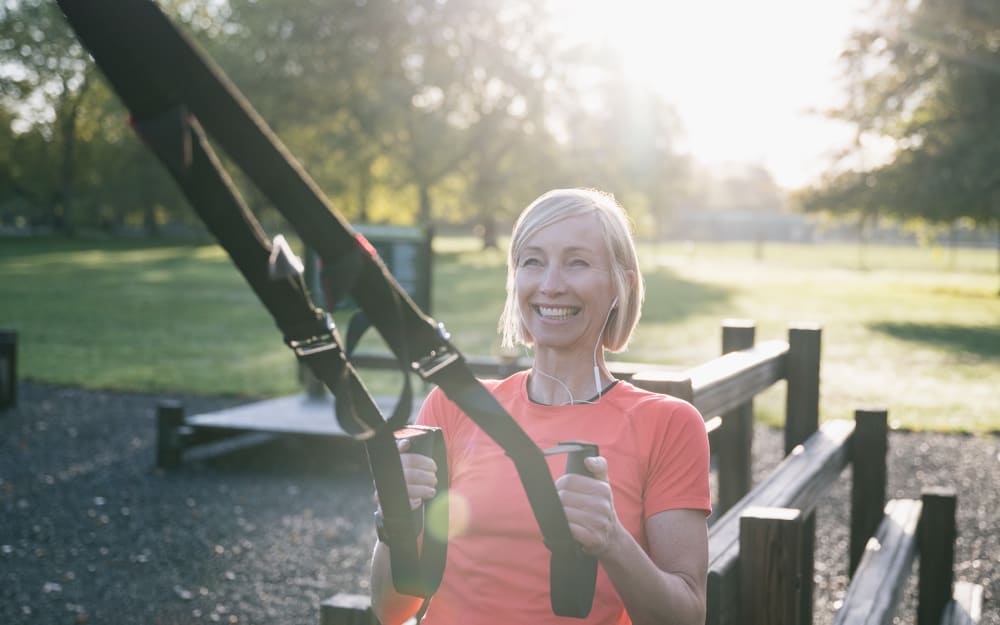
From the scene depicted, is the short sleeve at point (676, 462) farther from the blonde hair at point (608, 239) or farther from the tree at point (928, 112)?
the tree at point (928, 112)

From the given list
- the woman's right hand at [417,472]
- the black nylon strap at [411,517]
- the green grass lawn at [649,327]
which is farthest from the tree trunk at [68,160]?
the woman's right hand at [417,472]

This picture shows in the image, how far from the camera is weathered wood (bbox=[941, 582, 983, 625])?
5.32 metres

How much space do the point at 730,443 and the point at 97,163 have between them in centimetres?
7404

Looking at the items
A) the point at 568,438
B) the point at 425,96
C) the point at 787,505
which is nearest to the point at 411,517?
the point at 568,438

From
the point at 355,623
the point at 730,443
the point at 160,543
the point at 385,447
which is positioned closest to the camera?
the point at 385,447

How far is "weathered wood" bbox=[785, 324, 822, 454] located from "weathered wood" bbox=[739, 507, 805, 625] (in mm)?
2215

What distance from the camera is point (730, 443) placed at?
190 inches

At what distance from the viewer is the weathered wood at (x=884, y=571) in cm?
376

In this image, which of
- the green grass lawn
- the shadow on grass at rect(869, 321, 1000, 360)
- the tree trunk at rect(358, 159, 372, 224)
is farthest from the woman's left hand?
the tree trunk at rect(358, 159, 372, 224)

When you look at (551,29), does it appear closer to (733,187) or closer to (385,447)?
(385,447)

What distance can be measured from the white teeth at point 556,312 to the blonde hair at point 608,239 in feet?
0.30

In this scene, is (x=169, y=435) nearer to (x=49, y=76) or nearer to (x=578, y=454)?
(x=578, y=454)

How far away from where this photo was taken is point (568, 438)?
2.59m

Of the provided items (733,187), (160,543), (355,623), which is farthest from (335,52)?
(733,187)
